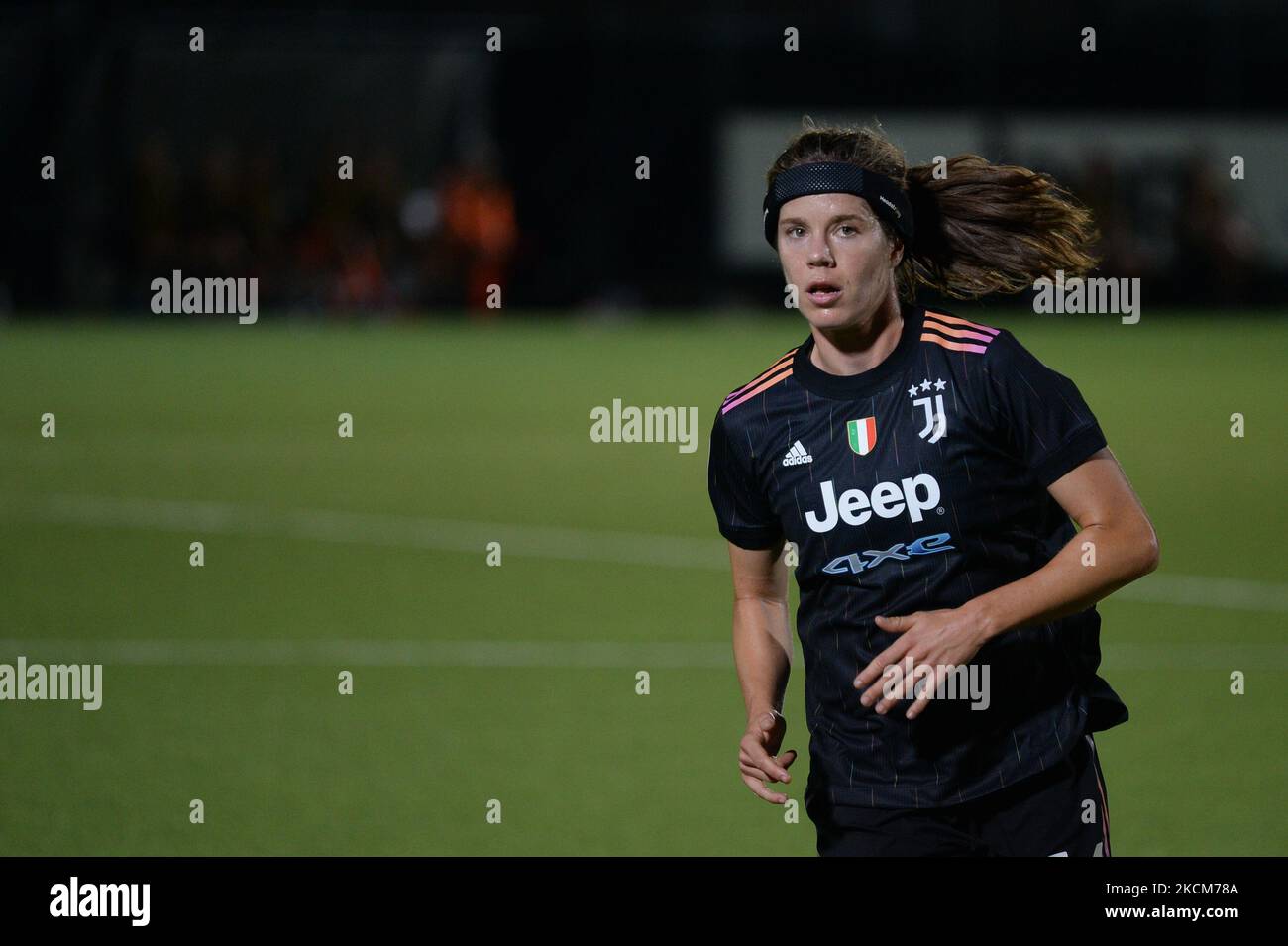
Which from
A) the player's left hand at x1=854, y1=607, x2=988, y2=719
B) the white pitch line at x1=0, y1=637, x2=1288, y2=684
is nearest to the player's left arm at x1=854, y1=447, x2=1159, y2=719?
the player's left hand at x1=854, y1=607, x2=988, y2=719

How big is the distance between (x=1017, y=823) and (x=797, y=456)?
36.0 inches

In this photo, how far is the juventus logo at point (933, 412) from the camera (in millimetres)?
4242

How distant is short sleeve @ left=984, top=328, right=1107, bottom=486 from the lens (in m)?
4.10

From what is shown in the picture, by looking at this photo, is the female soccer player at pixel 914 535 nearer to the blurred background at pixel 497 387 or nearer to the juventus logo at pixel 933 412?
the juventus logo at pixel 933 412

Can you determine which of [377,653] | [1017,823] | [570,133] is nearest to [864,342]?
[1017,823]

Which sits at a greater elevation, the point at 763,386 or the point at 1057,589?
the point at 763,386

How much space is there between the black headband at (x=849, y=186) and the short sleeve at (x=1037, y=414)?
375 mm

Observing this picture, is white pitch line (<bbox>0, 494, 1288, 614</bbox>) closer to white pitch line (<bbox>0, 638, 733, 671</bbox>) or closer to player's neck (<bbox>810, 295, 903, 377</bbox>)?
white pitch line (<bbox>0, 638, 733, 671</bbox>)

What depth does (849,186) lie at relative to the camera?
433cm

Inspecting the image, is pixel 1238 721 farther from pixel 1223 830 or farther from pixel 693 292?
pixel 693 292

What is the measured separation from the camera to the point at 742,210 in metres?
26.8

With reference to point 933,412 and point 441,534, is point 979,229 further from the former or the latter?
point 441,534

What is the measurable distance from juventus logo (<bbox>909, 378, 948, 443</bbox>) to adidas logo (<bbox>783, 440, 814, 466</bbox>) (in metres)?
0.27

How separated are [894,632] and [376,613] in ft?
18.0
